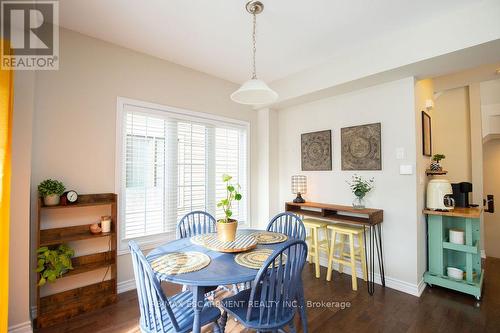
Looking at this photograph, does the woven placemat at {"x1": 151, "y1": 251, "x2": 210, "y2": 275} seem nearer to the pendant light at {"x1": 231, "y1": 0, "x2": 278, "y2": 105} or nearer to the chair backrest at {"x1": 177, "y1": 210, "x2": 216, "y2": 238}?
the chair backrest at {"x1": 177, "y1": 210, "x2": 216, "y2": 238}

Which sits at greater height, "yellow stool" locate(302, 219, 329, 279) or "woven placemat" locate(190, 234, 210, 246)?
"woven placemat" locate(190, 234, 210, 246)

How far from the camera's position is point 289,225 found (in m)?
2.60

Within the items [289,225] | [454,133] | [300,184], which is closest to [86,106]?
[289,225]

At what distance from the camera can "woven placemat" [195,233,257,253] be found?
70.0 inches

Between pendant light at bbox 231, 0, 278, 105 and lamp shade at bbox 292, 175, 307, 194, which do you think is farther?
lamp shade at bbox 292, 175, 307, 194

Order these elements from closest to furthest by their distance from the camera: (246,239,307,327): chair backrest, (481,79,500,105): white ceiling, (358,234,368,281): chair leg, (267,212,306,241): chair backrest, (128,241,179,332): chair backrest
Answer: (128,241,179,332): chair backrest, (246,239,307,327): chair backrest, (267,212,306,241): chair backrest, (358,234,368,281): chair leg, (481,79,500,105): white ceiling

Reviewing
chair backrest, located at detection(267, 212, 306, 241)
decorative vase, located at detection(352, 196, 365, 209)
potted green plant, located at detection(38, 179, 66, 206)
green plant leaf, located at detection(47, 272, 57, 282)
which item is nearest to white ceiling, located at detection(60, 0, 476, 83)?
potted green plant, located at detection(38, 179, 66, 206)

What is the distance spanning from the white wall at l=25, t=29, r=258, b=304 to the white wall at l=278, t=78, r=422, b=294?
2.37 metres

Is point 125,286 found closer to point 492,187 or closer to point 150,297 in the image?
point 150,297

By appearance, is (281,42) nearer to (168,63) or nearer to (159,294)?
(168,63)

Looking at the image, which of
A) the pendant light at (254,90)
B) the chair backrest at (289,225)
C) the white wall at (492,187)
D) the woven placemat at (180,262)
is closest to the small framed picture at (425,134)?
the chair backrest at (289,225)

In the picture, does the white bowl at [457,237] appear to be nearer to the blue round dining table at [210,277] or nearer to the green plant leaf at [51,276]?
the blue round dining table at [210,277]

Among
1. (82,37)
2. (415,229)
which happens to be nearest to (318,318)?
(415,229)

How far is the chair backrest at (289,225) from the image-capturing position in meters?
2.48
